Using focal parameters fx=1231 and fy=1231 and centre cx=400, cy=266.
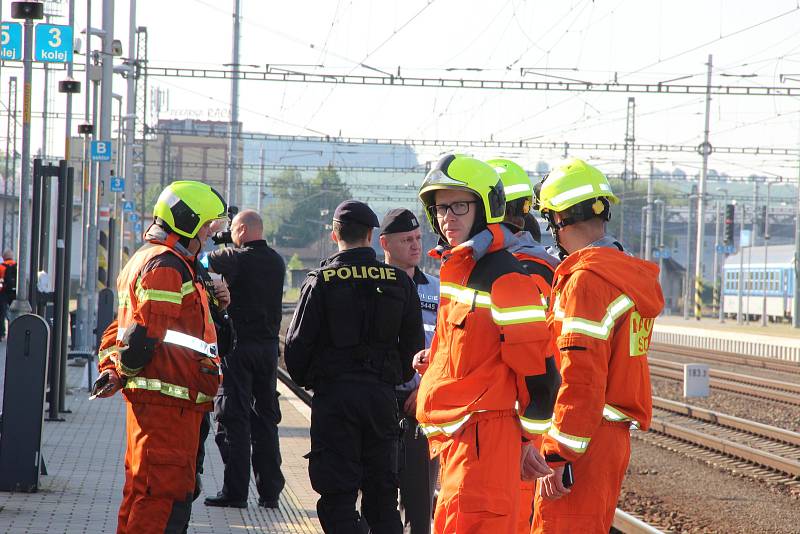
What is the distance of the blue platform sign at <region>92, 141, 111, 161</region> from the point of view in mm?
22391

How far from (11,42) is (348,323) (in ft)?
24.2

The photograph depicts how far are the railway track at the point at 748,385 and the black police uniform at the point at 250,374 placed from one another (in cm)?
1420

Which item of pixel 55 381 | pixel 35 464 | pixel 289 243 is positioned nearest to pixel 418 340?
pixel 35 464

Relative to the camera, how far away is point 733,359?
3303cm

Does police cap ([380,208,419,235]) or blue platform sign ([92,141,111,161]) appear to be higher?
blue platform sign ([92,141,111,161])

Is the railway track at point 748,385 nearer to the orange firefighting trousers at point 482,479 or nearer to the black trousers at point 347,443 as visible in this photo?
the black trousers at point 347,443

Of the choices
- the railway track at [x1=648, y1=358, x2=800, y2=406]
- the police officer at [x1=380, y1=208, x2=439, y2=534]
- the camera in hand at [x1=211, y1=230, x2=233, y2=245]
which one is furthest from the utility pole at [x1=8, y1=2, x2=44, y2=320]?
the railway track at [x1=648, y1=358, x2=800, y2=406]

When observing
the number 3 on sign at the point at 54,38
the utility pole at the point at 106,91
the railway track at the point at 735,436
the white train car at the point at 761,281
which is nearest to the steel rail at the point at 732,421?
the railway track at the point at 735,436

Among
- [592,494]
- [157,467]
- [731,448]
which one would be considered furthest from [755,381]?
[592,494]

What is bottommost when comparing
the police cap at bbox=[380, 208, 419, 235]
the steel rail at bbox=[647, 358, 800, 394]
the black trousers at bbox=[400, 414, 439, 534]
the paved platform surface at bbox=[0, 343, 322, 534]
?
the steel rail at bbox=[647, 358, 800, 394]

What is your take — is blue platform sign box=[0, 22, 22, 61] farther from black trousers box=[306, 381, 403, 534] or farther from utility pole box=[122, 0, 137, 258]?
utility pole box=[122, 0, 137, 258]

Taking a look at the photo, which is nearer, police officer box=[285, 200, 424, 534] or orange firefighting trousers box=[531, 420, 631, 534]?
orange firefighting trousers box=[531, 420, 631, 534]

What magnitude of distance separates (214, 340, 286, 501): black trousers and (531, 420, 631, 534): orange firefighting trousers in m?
4.16

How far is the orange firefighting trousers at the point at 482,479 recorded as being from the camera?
4867mm
